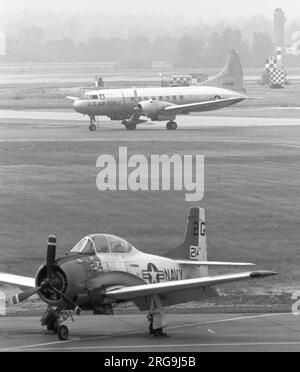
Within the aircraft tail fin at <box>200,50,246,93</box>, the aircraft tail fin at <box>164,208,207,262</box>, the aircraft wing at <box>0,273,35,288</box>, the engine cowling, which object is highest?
the aircraft tail fin at <box>200,50,246,93</box>

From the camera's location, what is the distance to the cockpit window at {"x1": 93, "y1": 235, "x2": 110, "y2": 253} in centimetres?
1534

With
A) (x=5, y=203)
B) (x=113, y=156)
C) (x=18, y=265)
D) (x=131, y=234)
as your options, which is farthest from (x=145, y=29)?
(x=18, y=265)

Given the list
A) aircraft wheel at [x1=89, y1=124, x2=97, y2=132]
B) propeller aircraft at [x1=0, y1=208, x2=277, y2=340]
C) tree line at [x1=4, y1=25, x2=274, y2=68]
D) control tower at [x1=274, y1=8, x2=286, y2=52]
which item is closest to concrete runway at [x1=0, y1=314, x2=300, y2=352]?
propeller aircraft at [x1=0, y1=208, x2=277, y2=340]

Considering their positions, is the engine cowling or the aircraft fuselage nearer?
the engine cowling

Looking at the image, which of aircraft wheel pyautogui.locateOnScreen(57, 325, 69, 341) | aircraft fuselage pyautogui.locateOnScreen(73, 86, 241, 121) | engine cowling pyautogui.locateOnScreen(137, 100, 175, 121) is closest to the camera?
aircraft wheel pyautogui.locateOnScreen(57, 325, 69, 341)

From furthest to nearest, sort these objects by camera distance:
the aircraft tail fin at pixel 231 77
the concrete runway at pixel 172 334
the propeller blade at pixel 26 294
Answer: the aircraft tail fin at pixel 231 77
the propeller blade at pixel 26 294
the concrete runway at pixel 172 334

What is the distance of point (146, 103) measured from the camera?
52.1 meters

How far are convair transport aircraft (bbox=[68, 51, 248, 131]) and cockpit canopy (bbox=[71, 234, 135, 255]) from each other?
36.1 m

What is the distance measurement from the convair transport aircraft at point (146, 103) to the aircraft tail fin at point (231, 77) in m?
3.68

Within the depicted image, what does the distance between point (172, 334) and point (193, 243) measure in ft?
6.93

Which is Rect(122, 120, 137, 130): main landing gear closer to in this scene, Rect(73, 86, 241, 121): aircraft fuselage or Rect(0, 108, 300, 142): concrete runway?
Rect(0, 108, 300, 142): concrete runway

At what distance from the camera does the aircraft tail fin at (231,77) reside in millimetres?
59938

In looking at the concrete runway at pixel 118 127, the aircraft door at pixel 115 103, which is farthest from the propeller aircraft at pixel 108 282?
the aircraft door at pixel 115 103

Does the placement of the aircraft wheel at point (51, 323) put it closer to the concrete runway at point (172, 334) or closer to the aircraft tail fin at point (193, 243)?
the concrete runway at point (172, 334)
